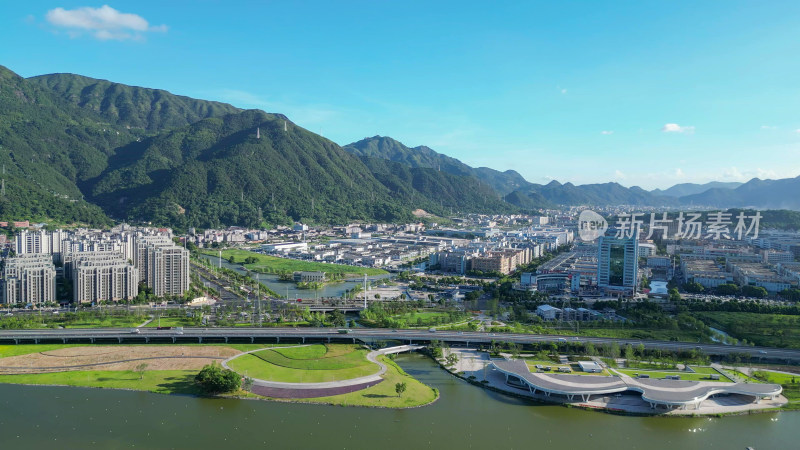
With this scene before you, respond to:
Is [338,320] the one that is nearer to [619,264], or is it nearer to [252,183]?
[619,264]

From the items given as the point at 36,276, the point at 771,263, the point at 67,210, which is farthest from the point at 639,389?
the point at 67,210

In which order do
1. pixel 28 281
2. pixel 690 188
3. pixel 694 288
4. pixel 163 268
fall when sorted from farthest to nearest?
1. pixel 690 188
2. pixel 694 288
3. pixel 163 268
4. pixel 28 281

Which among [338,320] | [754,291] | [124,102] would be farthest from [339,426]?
[124,102]

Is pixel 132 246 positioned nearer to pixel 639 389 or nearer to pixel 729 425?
pixel 639 389

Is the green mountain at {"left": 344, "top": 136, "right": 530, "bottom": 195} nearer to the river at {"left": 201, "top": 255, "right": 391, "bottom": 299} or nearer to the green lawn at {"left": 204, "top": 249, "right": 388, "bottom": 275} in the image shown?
the green lawn at {"left": 204, "top": 249, "right": 388, "bottom": 275}

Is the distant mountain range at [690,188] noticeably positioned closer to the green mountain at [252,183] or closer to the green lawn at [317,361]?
the green mountain at [252,183]

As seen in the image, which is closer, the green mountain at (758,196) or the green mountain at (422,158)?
the green mountain at (758,196)

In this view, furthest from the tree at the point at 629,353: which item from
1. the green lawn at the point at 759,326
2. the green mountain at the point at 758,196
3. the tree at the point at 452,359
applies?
the green mountain at the point at 758,196
